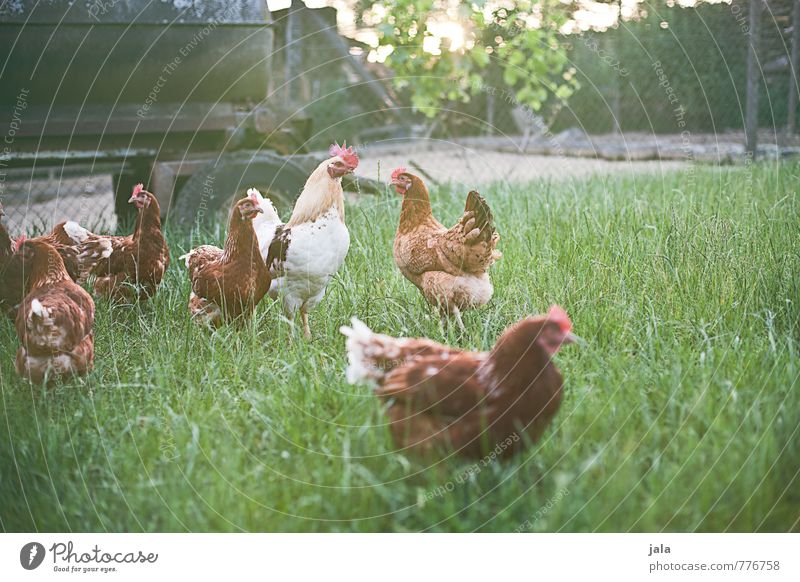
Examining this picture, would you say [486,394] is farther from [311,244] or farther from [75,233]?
[75,233]

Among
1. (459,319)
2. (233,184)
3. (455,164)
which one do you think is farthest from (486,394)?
(455,164)

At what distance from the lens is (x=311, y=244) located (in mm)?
1701

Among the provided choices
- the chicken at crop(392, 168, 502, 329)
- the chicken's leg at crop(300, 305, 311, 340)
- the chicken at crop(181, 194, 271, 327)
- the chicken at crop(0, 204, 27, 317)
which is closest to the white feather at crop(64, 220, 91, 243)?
the chicken at crop(0, 204, 27, 317)

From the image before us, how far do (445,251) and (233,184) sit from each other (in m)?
0.85

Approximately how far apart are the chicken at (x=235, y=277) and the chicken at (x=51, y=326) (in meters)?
0.26

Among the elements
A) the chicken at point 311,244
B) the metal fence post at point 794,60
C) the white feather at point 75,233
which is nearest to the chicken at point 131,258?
the white feather at point 75,233

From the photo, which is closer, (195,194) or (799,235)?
(799,235)

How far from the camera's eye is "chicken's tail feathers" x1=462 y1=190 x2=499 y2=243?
5.29ft

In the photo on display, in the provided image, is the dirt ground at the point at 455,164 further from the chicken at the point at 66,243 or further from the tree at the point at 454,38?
the chicken at the point at 66,243

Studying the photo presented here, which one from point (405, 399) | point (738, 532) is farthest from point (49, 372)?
point (738, 532)

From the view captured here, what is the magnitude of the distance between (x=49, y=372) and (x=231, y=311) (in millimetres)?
408

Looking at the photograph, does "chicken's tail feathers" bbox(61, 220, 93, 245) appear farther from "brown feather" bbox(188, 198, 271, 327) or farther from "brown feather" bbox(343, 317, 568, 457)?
"brown feather" bbox(343, 317, 568, 457)
